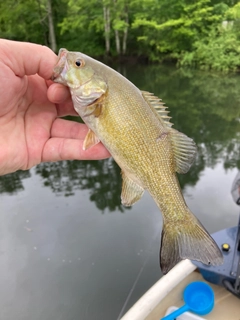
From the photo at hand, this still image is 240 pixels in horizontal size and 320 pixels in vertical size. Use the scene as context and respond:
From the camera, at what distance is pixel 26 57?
2.21 m

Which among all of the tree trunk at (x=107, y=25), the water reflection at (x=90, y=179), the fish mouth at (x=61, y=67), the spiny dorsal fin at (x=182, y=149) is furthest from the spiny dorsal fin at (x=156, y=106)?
the tree trunk at (x=107, y=25)

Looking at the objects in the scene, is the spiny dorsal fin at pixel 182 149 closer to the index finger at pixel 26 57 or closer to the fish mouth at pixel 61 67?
the fish mouth at pixel 61 67

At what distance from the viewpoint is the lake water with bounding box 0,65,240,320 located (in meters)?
4.64

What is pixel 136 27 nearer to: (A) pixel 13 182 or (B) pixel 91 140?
(A) pixel 13 182

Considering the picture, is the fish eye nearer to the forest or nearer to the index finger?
the index finger

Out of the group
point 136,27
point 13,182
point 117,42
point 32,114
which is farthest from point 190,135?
point 136,27

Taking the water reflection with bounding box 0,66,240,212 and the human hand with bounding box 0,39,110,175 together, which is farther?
the water reflection with bounding box 0,66,240,212

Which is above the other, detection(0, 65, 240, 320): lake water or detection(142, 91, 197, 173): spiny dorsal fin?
detection(142, 91, 197, 173): spiny dorsal fin

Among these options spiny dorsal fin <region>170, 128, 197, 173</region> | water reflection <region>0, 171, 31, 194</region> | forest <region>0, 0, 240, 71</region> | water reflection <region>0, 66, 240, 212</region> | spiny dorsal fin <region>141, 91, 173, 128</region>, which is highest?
spiny dorsal fin <region>141, 91, 173, 128</region>

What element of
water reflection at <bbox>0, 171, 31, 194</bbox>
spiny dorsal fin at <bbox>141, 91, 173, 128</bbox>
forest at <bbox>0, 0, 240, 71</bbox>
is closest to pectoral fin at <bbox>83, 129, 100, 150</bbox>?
spiny dorsal fin at <bbox>141, 91, 173, 128</bbox>

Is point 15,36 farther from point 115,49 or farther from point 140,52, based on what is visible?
point 140,52

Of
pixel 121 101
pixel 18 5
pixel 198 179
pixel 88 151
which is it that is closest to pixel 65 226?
pixel 198 179

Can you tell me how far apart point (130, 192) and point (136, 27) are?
26633mm

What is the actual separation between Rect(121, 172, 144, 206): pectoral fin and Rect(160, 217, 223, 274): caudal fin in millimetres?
271
